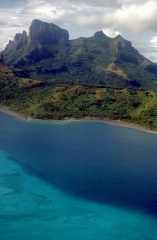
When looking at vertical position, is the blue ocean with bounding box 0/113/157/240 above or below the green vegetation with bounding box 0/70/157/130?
below

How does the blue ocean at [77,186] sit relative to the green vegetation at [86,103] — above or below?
below

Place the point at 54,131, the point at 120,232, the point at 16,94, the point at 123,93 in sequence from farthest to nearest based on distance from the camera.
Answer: the point at 16,94
the point at 123,93
the point at 54,131
the point at 120,232

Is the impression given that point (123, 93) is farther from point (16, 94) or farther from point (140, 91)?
point (16, 94)

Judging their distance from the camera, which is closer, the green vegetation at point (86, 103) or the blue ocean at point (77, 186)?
the blue ocean at point (77, 186)

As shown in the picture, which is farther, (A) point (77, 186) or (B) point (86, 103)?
(B) point (86, 103)

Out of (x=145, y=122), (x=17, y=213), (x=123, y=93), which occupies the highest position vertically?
(x=123, y=93)

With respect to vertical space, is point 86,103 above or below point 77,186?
above

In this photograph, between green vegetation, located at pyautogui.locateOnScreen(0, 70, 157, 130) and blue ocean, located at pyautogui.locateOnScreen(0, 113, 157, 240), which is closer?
blue ocean, located at pyautogui.locateOnScreen(0, 113, 157, 240)

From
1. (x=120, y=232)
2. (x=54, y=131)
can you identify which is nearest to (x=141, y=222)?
Answer: (x=120, y=232)
